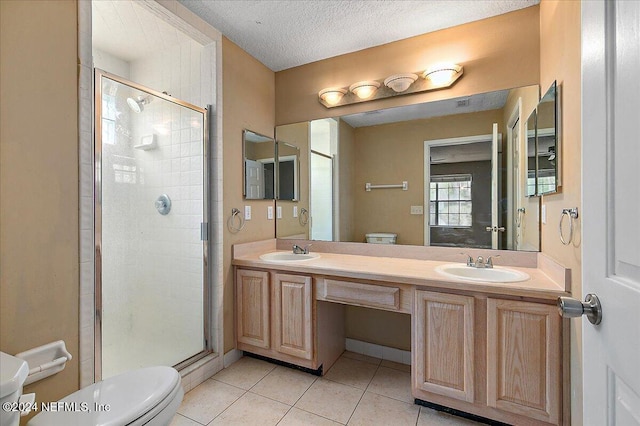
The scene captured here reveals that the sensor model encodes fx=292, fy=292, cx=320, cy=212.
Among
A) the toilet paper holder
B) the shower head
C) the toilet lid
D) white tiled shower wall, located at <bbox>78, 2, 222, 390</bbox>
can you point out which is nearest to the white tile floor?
white tiled shower wall, located at <bbox>78, 2, 222, 390</bbox>

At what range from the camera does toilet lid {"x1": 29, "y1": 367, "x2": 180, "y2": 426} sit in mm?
997

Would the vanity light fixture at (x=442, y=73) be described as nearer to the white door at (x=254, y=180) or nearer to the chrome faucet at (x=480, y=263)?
the chrome faucet at (x=480, y=263)

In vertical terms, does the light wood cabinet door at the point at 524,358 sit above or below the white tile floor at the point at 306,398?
above

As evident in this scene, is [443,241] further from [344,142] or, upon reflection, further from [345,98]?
[345,98]

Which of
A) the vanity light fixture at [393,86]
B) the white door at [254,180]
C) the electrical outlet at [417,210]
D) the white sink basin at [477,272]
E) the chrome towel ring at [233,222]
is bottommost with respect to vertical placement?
the white sink basin at [477,272]

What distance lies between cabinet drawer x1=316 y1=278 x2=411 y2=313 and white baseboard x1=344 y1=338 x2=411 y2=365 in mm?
773

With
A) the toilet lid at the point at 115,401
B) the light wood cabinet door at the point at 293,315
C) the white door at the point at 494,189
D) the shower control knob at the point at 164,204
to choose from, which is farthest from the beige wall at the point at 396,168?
the toilet lid at the point at 115,401

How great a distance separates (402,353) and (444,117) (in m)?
1.85

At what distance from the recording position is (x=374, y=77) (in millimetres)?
2393

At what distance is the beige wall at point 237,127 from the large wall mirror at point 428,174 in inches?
10.8

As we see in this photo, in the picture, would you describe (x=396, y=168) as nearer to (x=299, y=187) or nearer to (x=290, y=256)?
(x=299, y=187)

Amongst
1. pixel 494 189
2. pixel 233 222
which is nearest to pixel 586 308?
pixel 494 189

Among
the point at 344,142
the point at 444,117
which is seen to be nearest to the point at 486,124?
the point at 444,117

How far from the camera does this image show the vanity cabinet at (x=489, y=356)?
4.64ft
